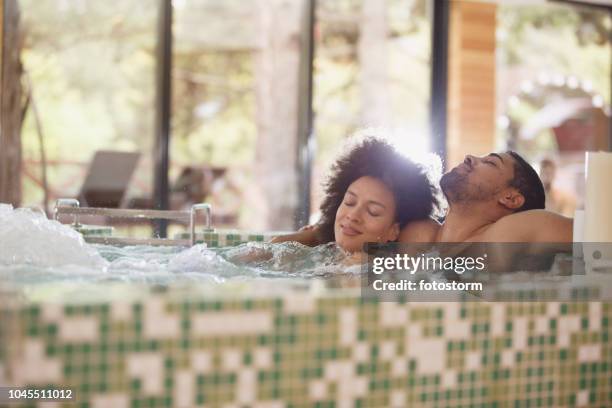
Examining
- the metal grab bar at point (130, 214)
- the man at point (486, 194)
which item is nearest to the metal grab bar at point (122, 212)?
the metal grab bar at point (130, 214)

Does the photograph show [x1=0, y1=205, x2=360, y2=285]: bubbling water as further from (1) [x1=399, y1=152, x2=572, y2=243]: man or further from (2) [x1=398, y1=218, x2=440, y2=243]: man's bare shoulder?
(1) [x1=399, y1=152, x2=572, y2=243]: man

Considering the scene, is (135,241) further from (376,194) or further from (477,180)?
(477,180)

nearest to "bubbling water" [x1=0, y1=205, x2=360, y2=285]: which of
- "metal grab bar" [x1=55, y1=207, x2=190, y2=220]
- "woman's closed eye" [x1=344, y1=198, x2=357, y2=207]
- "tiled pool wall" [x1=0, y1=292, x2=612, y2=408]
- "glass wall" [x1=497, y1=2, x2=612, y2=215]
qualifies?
"woman's closed eye" [x1=344, y1=198, x2=357, y2=207]

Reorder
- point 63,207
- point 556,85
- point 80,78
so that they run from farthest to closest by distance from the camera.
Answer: point 556,85 → point 80,78 → point 63,207

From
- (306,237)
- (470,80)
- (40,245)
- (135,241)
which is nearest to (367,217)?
(306,237)

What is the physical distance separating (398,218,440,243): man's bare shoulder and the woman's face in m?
0.02

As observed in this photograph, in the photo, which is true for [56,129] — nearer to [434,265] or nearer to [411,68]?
[411,68]

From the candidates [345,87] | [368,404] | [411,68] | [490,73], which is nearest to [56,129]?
[345,87]

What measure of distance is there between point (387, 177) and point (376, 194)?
0.06 meters

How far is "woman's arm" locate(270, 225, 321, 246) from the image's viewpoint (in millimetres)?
2336

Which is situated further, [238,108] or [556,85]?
[238,108]

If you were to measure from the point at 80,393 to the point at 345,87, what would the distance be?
6185mm

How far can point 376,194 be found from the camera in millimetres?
2061

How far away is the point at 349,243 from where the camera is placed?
2.06m
